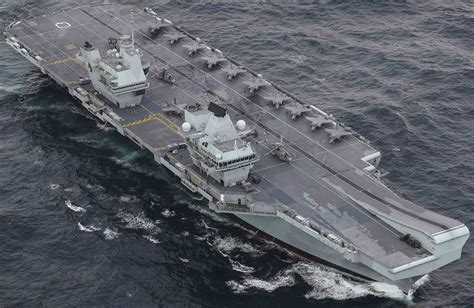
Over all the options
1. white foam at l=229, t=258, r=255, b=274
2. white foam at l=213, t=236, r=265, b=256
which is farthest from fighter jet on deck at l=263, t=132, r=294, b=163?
white foam at l=229, t=258, r=255, b=274

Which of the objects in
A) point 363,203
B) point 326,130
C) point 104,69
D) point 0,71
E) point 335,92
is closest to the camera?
point 363,203

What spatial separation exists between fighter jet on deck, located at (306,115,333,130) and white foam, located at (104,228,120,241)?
23.8 m

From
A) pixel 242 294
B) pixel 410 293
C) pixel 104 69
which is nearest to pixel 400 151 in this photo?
pixel 410 293

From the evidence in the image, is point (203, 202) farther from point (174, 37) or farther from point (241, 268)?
point (174, 37)

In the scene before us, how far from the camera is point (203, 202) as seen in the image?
228 ft

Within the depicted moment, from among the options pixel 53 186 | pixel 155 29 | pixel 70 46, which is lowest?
pixel 53 186

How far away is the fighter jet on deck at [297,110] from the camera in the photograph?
75.5m

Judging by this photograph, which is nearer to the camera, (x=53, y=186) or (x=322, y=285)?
(x=322, y=285)

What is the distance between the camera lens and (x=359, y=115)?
272 ft

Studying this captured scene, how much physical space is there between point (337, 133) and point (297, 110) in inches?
255

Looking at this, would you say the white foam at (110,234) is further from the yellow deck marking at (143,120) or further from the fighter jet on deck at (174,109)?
A: the fighter jet on deck at (174,109)

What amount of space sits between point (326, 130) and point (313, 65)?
24.4 metres

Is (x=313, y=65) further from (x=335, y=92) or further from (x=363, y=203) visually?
(x=363, y=203)

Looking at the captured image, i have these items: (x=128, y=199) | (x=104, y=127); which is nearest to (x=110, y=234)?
(x=128, y=199)
